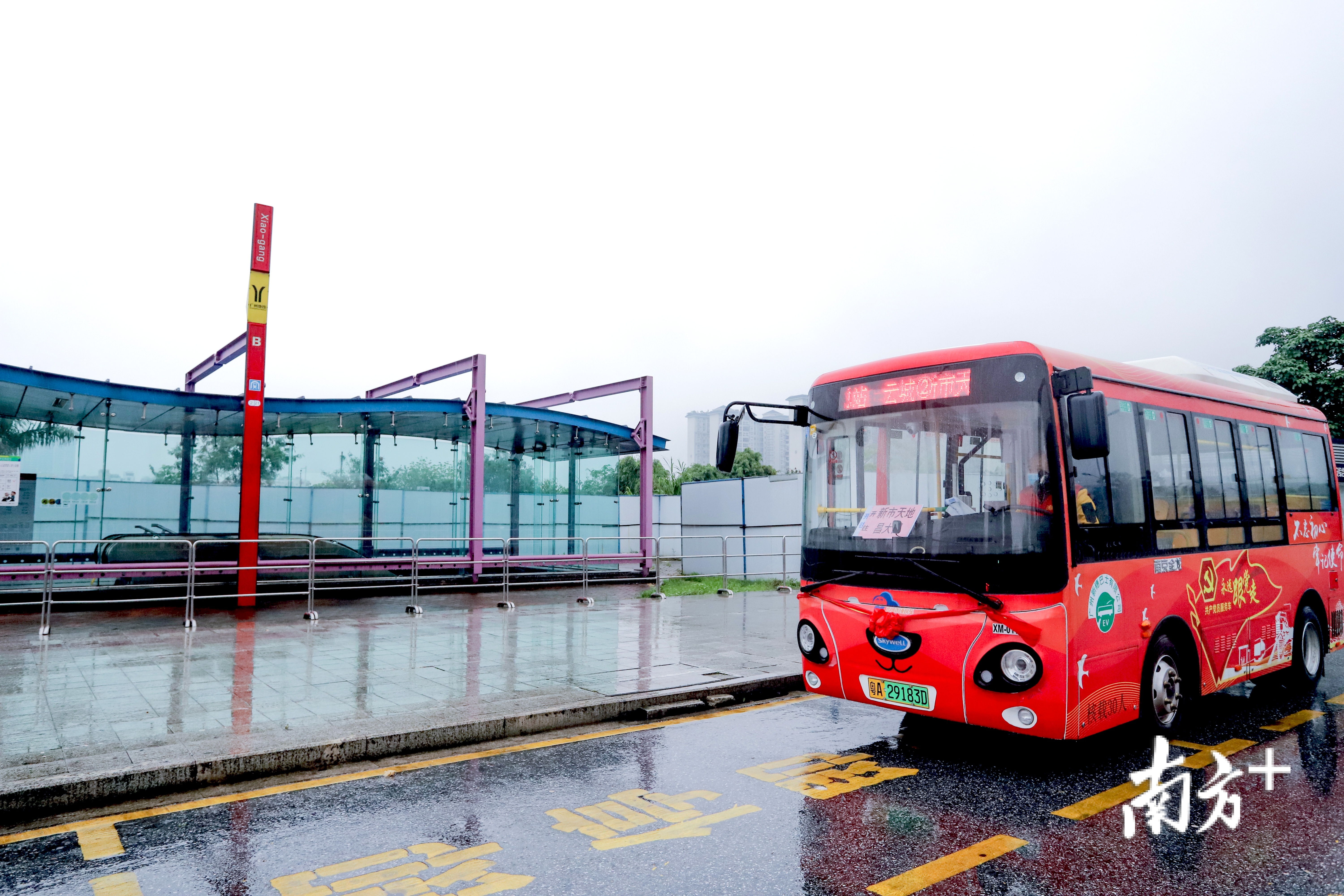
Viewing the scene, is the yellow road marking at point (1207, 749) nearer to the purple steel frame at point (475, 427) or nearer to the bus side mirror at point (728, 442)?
the bus side mirror at point (728, 442)

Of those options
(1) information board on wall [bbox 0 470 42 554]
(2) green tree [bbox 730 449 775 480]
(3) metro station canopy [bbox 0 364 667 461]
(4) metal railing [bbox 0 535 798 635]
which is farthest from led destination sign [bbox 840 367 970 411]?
(2) green tree [bbox 730 449 775 480]

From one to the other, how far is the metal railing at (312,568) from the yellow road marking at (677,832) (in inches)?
288

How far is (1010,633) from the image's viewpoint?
505 centimetres

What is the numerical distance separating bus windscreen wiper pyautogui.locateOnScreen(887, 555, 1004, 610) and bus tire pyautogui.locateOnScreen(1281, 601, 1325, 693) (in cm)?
431

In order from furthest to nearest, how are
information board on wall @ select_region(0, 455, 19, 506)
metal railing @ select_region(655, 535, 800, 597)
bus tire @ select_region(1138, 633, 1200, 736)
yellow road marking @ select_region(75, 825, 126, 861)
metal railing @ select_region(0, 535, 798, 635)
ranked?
metal railing @ select_region(655, 535, 800, 597) < metal railing @ select_region(0, 535, 798, 635) < information board on wall @ select_region(0, 455, 19, 506) < bus tire @ select_region(1138, 633, 1200, 736) < yellow road marking @ select_region(75, 825, 126, 861)

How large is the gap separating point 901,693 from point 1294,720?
3616 mm

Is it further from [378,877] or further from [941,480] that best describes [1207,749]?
[378,877]

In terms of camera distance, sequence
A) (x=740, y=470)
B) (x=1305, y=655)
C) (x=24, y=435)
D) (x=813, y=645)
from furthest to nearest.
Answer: (x=740, y=470), (x=24, y=435), (x=1305, y=655), (x=813, y=645)

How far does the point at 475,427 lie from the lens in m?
16.8

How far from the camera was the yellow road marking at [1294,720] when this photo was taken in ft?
21.2

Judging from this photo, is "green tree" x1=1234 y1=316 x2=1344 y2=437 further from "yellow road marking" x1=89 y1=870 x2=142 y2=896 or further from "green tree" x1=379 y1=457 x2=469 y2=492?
"yellow road marking" x1=89 y1=870 x2=142 y2=896

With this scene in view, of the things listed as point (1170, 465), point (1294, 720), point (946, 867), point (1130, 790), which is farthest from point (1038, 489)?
point (1294, 720)

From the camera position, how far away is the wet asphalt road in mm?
3717

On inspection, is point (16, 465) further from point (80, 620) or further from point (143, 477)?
point (143, 477)
